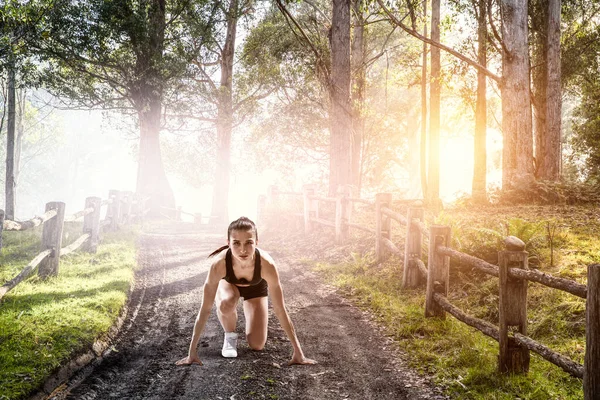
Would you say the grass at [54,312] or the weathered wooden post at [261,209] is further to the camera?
the weathered wooden post at [261,209]

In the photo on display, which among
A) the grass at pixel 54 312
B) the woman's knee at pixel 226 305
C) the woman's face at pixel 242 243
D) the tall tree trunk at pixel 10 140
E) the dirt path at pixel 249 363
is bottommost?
the dirt path at pixel 249 363

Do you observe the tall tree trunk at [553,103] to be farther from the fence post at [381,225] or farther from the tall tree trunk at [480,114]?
the fence post at [381,225]

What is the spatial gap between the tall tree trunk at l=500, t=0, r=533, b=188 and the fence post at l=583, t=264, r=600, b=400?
385 inches

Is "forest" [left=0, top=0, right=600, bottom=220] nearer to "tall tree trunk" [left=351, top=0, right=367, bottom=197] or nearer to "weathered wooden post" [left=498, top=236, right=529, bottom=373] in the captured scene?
"tall tree trunk" [left=351, top=0, right=367, bottom=197]

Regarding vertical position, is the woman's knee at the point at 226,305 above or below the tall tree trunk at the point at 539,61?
below

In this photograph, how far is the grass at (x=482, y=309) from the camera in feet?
12.3

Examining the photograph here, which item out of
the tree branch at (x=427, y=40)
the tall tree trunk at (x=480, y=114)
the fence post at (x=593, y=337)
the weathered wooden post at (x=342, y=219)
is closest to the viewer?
the fence post at (x=593, y=337)

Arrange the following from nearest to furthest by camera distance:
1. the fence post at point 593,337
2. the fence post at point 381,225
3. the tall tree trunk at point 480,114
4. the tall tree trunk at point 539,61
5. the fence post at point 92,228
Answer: the fence post at point 593,337, the fence post at point 381,225, the fence post at point 92,228, the tall tree trunk at point 539,61, the tall tree trunk at point 480,114

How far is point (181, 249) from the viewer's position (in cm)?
1168

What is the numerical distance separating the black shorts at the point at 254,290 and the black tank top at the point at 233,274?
10 centimetres

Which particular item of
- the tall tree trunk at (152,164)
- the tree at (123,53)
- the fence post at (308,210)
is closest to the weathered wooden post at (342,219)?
the fence post at (308,210)

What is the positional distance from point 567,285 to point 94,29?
17.9m

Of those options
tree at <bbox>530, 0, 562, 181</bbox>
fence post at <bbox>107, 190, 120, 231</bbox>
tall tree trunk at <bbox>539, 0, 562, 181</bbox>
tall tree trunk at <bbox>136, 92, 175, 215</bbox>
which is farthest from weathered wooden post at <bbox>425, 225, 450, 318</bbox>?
tall tree trunk at <bbox>136, 92, 175, 215</bbox>

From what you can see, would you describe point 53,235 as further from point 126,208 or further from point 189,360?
point 126,208
